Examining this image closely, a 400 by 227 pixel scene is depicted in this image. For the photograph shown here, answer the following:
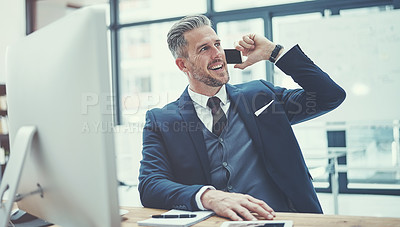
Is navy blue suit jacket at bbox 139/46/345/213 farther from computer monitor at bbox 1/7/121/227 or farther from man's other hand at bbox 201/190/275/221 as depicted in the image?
computer monitor at bbox 1/7/121/227

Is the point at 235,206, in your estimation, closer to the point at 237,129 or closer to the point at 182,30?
the point at 237,129

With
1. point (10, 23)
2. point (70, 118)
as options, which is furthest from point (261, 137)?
point (10, 23)

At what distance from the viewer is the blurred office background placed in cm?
388

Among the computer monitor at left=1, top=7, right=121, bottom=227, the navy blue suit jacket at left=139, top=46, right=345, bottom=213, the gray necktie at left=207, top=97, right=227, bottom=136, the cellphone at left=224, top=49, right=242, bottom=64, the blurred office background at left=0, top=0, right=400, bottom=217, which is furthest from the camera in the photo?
the blurred office background at left=0, top=0, right=400, bottom=217

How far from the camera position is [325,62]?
13.3ft

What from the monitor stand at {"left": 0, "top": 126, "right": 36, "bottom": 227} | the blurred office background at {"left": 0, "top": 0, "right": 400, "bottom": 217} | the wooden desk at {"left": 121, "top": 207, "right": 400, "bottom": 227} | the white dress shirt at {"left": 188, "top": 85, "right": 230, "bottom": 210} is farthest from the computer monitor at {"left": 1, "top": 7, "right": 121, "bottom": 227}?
the blurred office background at {"left": 0, "top": 0, "right": 400, "bottom": 217}

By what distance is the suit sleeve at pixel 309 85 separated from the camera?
1552 millimetres

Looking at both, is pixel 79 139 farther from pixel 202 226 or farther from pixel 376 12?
pixel 376 12

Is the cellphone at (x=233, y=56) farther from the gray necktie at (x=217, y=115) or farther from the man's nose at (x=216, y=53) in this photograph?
the gray necktie at (x=217, y=115)

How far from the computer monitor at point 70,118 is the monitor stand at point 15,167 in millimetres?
20

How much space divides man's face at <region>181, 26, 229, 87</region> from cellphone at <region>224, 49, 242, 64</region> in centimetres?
3

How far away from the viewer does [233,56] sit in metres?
1.71

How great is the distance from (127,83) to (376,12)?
3.23m

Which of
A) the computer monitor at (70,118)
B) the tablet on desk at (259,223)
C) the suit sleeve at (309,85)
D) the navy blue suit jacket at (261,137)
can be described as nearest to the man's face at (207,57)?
the navy blue suit jacket at (261,137)
